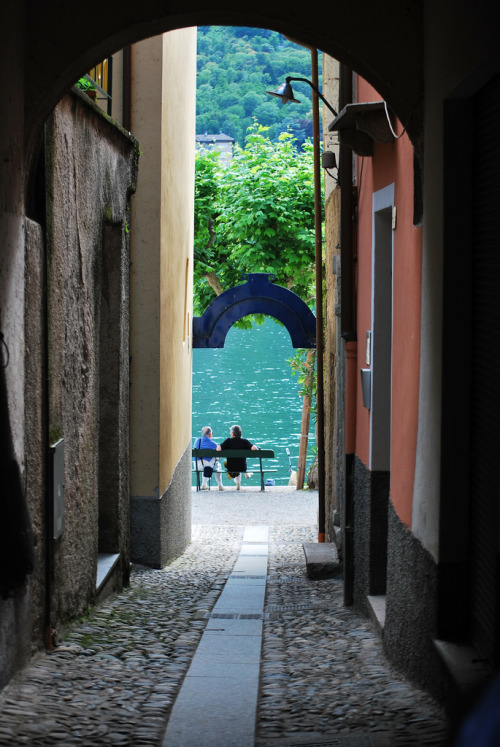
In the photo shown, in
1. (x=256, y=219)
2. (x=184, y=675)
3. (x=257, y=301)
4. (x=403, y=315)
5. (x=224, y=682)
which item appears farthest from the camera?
(x=256, y=219)

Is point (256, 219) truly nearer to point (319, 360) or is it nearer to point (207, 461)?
point (207, 461)

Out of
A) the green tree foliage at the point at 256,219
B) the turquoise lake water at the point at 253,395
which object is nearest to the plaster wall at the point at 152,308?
the green tree foliage at the point at 256,219

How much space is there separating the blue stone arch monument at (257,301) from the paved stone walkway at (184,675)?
27.7 feet

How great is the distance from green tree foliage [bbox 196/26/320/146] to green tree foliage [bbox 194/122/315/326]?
5790 centimetres

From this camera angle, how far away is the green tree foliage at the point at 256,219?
2219 centimetres

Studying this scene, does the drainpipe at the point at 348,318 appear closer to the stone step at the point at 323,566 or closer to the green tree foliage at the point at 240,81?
the stone step at the point at 323,566

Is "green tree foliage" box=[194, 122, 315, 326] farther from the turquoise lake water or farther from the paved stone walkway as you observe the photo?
the paved stone walkway

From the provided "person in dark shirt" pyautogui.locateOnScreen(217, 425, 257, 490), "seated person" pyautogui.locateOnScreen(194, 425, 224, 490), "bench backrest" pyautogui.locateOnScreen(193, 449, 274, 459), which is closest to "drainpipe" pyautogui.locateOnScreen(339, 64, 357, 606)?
"bench backrest" pyautogui.locateOnScreen(193, 449, 274, 459)

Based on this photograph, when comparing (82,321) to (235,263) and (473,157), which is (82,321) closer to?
(473,157)

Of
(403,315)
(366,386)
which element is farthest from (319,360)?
(403,315)

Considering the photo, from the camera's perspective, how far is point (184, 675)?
517 centimetres

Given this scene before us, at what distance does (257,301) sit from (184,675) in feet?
40.2

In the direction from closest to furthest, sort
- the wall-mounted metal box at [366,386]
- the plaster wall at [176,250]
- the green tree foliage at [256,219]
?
the wall-mounted metal box at [366,386], the plaster wall at [176,250], the green tree foliage at [256,219]

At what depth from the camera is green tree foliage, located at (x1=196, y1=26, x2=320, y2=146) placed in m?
85.1
